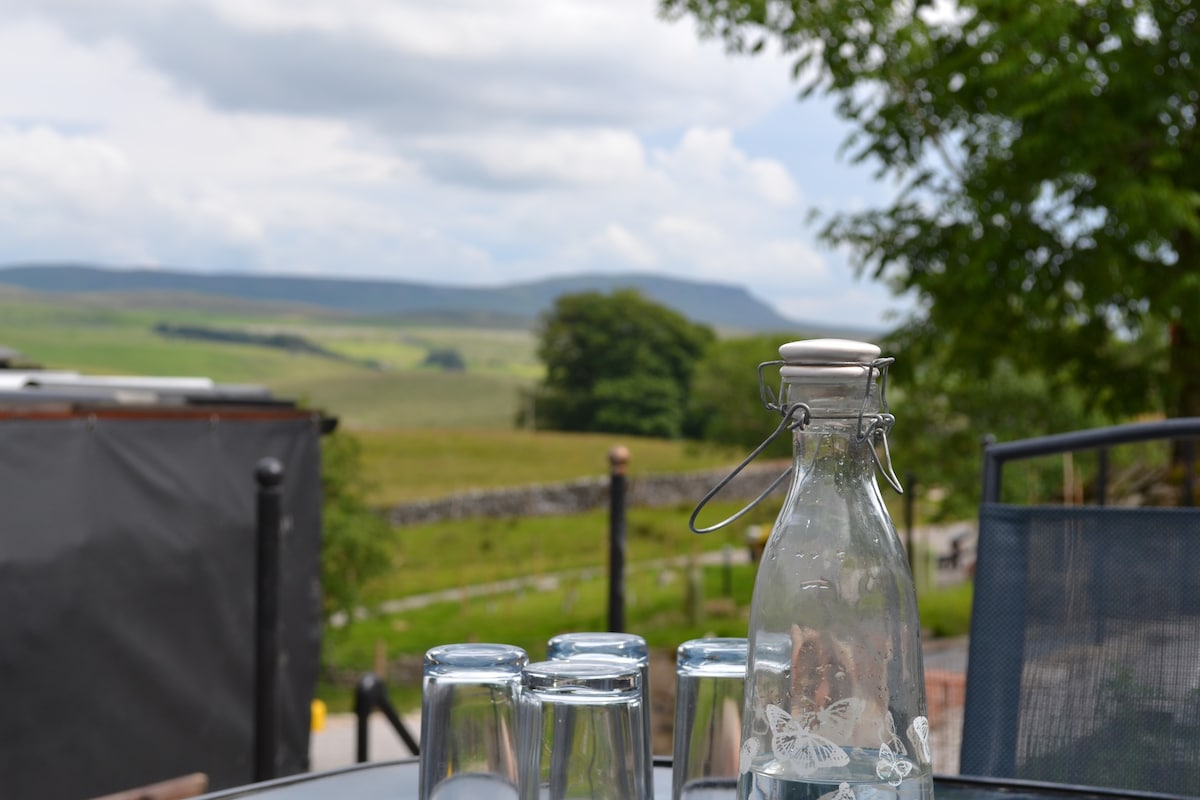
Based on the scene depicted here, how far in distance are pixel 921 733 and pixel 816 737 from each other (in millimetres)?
76

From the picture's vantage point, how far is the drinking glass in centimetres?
96

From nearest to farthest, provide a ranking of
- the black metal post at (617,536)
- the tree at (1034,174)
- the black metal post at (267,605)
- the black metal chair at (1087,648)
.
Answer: the black metal chair at (1087,648)
the black metal post at (267,605)
the black metal post at (617,536)
the tree at (1034,174)

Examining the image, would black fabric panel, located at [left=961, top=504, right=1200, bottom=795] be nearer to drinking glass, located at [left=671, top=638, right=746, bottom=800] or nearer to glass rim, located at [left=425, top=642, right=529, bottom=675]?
drinking glass, located at [left=671, top=638, right=746, bottom=800]

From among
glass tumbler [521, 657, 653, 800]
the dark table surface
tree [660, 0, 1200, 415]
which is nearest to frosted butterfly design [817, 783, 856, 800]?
glass tumbler [521, 657, 653, 800]

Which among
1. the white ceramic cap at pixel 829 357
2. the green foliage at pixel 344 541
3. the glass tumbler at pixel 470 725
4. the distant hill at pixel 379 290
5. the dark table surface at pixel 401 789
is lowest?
the green foliage at pixel 344 541

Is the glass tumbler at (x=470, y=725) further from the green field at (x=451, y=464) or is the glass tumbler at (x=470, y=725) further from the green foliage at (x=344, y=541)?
the green foliage at (x=344, y=541)

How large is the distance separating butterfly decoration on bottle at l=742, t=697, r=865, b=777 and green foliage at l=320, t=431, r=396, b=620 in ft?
39.7

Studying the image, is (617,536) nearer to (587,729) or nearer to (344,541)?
(587,729)

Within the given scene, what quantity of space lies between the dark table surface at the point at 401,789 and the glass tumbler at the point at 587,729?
379 mm

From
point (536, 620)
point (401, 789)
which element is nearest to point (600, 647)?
point (401, 789)

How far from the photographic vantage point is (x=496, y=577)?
27547 mm

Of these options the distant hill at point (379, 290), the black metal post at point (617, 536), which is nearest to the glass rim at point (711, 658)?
the black metal post at point (617, 536)

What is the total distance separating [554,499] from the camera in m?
30.7

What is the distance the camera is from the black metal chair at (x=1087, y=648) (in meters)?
1.54
